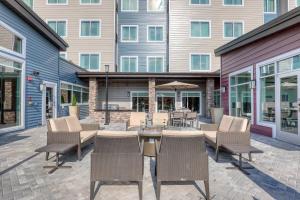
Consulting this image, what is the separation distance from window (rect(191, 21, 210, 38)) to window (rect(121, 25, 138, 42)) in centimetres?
509

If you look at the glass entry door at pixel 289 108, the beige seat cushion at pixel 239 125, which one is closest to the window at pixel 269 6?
the glass entry door at pixel 289 108

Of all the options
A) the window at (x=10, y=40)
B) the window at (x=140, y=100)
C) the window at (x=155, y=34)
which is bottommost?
the window at (x=140, y=100)

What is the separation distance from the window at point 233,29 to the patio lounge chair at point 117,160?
17623mm

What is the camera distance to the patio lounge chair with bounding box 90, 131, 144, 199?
2.84 m

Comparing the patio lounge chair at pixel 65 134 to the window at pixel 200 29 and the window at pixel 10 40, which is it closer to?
the window at pixel 10 40

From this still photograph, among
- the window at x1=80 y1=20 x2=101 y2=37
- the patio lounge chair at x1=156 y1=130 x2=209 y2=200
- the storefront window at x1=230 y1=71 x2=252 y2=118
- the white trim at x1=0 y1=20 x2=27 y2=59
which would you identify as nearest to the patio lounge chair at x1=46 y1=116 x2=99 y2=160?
the patio lounge chair at x1=156 y1=130 x2=209 y2=200

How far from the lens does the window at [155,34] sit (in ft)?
59.6

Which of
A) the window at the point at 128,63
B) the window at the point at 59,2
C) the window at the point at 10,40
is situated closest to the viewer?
the window at the point at 10,40

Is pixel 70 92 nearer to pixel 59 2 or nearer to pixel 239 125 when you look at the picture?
pixel 59 2

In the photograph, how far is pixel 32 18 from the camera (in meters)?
8.54

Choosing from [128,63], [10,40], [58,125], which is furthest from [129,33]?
[58,125]

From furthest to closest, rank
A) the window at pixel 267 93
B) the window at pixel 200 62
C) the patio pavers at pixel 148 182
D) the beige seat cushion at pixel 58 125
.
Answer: the window at pixel 200 62 → the window at pixel 267 93 → the beige seat cushion at pixel 58 125 → the patio pavers at pixel 148 182

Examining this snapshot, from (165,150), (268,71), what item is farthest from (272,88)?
(165,150)

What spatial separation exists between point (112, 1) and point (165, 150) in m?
18.0
